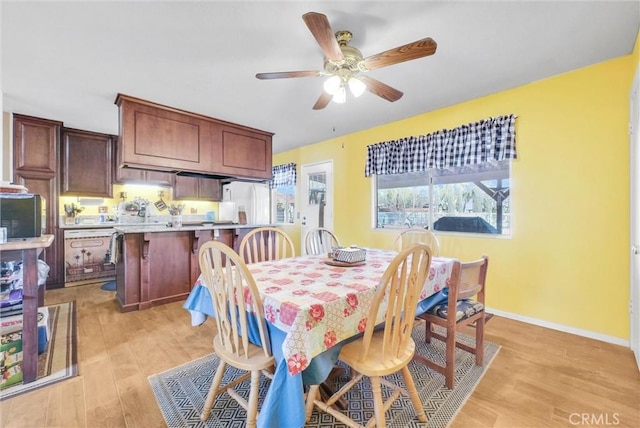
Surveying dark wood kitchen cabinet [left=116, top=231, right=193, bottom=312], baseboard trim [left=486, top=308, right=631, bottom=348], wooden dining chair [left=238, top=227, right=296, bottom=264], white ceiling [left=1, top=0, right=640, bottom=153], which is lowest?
baseboard trim [left=486, top=308, right=631, bottom=348]

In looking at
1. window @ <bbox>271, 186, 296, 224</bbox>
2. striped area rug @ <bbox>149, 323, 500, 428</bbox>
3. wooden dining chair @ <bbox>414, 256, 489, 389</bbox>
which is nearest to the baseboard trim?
striped area rug @ <bbox>149, 323, 500, 428</bbox>

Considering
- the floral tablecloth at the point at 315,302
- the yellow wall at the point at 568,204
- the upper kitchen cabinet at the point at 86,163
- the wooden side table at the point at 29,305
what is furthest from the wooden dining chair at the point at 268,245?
the upper kitchen cabinet at the point at 86,163

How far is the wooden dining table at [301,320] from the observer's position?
44.9 inches

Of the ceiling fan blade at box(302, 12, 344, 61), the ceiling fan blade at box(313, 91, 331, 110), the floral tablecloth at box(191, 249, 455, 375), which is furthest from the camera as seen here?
the ceiling fan blade at box(313, 91, 331, 110)

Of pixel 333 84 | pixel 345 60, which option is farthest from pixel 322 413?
pixel 345 60

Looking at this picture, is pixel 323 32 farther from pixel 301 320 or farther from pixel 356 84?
pixel 301 320

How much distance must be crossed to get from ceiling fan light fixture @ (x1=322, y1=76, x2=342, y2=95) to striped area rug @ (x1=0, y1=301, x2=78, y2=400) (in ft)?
8.70

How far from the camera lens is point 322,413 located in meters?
1.56

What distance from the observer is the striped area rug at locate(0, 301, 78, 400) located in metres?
1.78

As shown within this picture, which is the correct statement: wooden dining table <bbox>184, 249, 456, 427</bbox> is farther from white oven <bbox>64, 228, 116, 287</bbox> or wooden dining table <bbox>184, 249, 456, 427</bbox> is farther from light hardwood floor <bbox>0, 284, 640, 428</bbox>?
white oven <bbox>64, 228, 116, 287</bbox>

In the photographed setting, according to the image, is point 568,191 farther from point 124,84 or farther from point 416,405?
point 124,84

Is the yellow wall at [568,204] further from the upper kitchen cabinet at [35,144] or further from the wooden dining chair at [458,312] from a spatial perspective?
the upper kitchen cabinet at [35,144]

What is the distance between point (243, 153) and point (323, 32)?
289cm

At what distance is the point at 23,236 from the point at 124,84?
1.60 m
